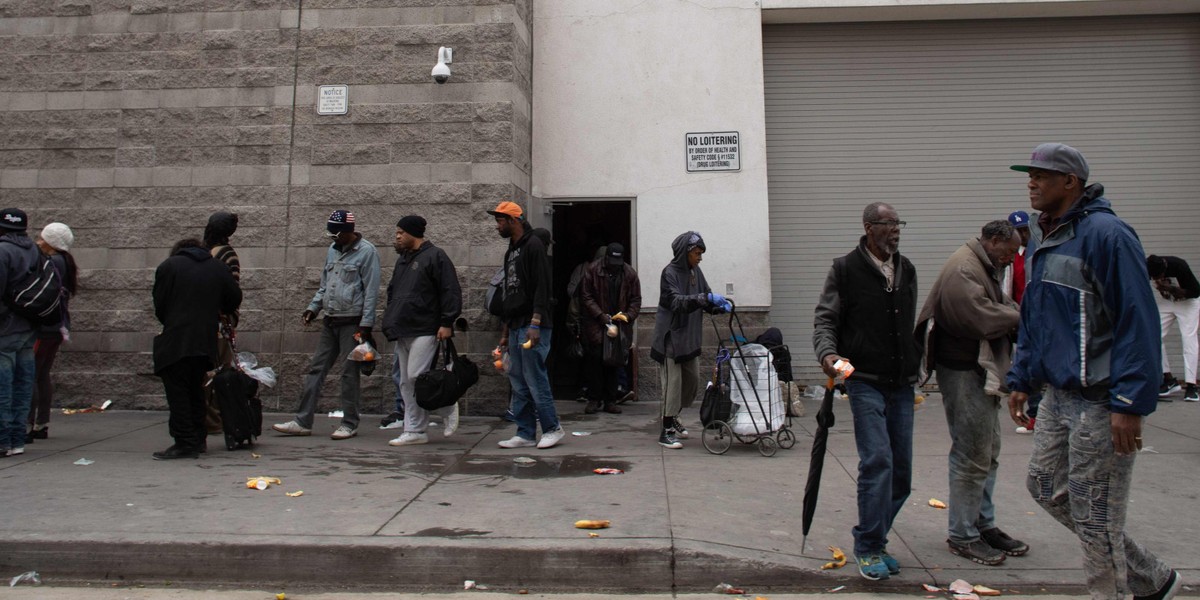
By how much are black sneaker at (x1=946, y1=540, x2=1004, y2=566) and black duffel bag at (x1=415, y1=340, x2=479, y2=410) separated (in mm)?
3976

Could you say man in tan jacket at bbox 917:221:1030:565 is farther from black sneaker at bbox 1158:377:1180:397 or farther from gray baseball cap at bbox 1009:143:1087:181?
black sneaker at bbox 1158:377:1180:397

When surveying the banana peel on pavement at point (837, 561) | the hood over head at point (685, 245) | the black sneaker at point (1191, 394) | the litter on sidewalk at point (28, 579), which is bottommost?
the litter on sidewalk at point (28, 579)

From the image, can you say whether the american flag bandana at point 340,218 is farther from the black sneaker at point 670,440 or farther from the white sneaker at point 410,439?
the black sneaker at point 670,440

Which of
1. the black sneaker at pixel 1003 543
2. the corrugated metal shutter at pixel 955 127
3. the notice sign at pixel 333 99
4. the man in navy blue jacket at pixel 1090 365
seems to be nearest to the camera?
the man in navy blue jacket at pixel 1090 365

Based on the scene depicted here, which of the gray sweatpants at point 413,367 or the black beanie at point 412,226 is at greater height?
the black beanie at point 412,226

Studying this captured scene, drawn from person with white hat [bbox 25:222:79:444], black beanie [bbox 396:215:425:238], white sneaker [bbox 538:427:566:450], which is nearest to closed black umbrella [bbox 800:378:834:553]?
white sneaker [bbox 538:427:566:450]

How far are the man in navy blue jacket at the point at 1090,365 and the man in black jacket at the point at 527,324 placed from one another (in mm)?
3984

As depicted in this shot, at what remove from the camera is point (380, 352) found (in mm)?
8789

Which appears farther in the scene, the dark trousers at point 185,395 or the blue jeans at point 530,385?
the blue jeans at point 530,385

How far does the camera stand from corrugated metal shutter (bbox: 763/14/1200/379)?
33.0ft

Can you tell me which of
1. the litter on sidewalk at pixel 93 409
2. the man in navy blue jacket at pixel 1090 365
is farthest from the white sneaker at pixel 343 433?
the man in navy blue jacket at pixel 1090 365

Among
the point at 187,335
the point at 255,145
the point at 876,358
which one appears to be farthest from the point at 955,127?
the point at 187,335

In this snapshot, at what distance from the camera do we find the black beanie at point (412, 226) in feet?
24.2

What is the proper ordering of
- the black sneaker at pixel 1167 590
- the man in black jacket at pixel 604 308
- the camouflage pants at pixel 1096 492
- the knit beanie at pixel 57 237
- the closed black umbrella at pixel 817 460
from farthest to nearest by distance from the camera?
the man in black jacket at pixel 604 308, the knit beanie at pixel 57 237, the closed black umbrella at pixel 817 460, the black sneaker at pixel 1167 590, the camouflage pants at pixel 1096 492
